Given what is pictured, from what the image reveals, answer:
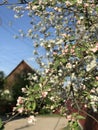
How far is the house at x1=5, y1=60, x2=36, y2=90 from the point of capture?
45.5m

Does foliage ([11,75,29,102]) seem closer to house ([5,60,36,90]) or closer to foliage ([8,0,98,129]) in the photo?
house ([5,60,36,90])

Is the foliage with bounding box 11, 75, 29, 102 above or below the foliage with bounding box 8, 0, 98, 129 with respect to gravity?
above

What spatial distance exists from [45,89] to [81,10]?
2808mm

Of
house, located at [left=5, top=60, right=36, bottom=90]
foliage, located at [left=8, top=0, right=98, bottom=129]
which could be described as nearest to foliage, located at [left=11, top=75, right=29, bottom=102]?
house, located at [left=5, top=60, right=36, bottom=90]

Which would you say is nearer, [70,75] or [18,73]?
[70,75]

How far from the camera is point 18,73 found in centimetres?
4644

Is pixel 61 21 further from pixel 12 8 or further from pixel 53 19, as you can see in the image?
pixel 12 8

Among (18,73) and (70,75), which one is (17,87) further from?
(70,75)

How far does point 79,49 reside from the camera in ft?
20.4

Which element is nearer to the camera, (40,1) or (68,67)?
(68,67)

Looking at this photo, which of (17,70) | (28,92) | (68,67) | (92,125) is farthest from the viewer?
(17,70)

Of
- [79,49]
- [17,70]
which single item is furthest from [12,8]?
[17,70]

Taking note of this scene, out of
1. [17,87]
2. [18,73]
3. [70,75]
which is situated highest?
[18,73]

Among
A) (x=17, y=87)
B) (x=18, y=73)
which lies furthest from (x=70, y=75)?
(x=18, y=73)
